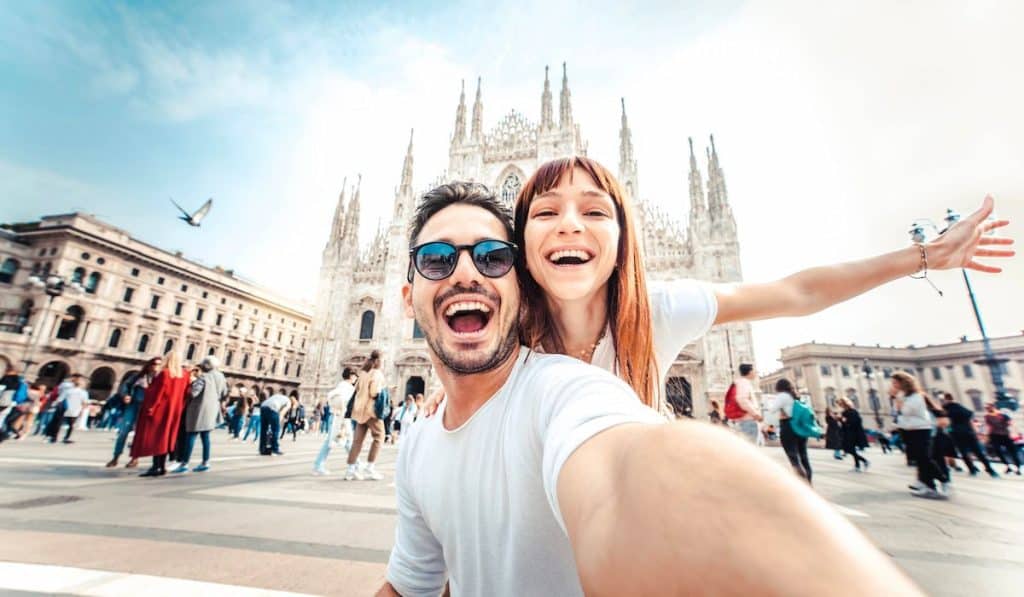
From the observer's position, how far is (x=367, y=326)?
2092 centimetres

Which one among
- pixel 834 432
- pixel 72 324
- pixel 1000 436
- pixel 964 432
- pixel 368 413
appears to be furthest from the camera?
pixel 72 324

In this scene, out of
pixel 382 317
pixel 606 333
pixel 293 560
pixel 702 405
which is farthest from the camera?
pixel 382 317

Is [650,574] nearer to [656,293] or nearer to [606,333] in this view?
[606,333]

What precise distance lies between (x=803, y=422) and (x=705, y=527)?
5.29 metres

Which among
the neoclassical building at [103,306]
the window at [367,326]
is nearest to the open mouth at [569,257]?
the window at [367,326]

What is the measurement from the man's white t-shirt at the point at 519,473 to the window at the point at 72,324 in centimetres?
3207

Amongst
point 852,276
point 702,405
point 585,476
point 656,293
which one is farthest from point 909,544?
point 702,405

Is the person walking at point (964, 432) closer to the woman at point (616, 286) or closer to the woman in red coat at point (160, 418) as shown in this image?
the woman at point (616, 286)

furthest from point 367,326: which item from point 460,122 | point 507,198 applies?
point 460,122

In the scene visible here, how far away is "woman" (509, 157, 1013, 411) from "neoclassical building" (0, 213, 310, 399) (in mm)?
28392

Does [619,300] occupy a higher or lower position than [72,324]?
lower

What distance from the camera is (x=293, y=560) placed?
1896 millimetres

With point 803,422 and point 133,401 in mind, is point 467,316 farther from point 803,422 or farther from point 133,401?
point 133,401

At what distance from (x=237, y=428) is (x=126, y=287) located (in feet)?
67.9
